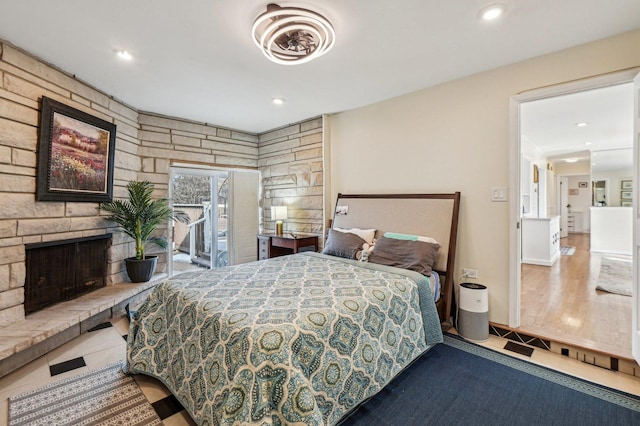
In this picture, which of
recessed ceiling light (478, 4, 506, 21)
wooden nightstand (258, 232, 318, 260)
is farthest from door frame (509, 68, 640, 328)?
wooden nightstand (258, 232, 318, 260)

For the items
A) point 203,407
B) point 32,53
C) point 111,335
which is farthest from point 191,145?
point 203,407

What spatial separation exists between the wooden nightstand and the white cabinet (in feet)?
13.2

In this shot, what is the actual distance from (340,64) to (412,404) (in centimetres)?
266

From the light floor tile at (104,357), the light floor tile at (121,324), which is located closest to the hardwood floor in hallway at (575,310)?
the light floor tile at (104,357)

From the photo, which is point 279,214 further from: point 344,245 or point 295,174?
point 344,245

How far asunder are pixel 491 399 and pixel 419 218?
1.68 metres

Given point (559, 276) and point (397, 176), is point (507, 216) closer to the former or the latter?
point (397, 176)

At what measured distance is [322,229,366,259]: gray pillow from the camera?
3029 millimetres

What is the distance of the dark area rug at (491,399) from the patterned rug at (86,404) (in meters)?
1.27

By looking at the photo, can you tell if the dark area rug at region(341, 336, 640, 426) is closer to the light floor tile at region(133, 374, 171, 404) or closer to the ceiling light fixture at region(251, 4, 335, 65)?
the light floor tile at region(133, 374, 171, 404)

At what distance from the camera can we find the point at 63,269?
2.77m

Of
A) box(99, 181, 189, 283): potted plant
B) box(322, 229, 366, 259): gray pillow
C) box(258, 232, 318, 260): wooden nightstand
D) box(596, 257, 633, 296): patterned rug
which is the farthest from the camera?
box(258, 232, 318, 260): wooden nightstand

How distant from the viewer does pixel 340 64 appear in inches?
101

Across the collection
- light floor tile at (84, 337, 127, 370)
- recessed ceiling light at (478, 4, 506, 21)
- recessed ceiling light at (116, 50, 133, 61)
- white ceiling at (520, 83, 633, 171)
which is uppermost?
white ceiling at (520, 83, 633, 171)
